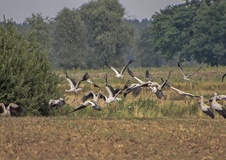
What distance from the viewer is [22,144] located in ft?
50.9

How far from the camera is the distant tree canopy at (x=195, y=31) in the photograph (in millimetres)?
75125

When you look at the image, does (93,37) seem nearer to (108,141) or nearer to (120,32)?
(120,32)

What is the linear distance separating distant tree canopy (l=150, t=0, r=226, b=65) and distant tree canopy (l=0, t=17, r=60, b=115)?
4787 cm

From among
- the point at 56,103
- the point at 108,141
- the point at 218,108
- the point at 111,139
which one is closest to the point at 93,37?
the point at 56,103

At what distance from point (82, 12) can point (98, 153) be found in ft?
248

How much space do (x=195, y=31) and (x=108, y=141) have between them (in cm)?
6149

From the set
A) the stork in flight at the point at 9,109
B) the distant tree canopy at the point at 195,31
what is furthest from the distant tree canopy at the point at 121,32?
the stork in flight at the point at 9,109

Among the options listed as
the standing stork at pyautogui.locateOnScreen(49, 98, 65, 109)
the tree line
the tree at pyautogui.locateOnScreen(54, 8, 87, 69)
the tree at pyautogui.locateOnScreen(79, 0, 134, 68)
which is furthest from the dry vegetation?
the tree at pyautogui.locateOnScreen(79, 0, 134, 68)

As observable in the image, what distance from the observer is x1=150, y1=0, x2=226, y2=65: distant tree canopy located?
75.1 metres

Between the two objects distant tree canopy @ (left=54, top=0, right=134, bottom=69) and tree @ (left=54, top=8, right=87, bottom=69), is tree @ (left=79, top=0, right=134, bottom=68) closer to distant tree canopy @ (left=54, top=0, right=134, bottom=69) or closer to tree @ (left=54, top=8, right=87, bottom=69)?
distant tree canopy @ (left=54, top=0, right=134, bottom=69)

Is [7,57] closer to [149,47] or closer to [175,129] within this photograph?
[175,129]

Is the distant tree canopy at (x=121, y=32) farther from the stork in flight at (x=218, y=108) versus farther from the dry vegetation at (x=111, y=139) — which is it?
the dry vegetation at (x=111, y=139)

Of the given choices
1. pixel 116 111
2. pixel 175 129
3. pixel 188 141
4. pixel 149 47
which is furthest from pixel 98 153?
pixel 149 47

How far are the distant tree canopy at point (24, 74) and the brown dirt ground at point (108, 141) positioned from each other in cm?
480
